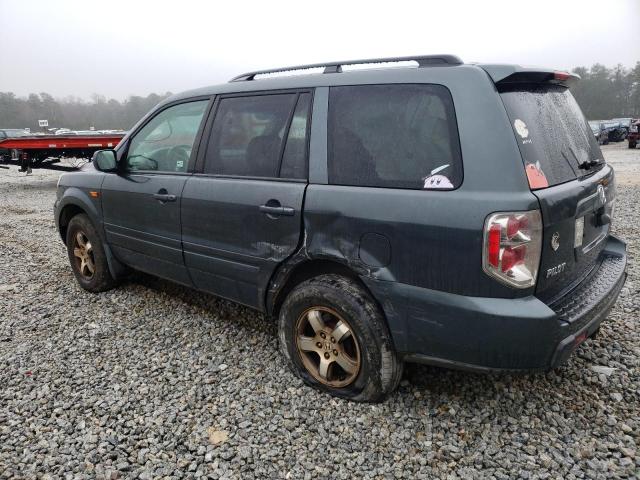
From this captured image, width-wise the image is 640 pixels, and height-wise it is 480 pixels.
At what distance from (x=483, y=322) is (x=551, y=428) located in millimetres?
804

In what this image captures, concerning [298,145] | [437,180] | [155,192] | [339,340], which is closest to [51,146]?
[155,192]

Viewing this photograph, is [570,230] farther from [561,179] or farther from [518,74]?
[518,74]

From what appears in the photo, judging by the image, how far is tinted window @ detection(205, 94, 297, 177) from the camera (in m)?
2.81

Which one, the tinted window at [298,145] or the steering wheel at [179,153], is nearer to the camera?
the tinted window at [298,145]

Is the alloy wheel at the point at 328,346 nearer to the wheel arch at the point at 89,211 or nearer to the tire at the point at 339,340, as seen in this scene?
the tire at the point at 339,340

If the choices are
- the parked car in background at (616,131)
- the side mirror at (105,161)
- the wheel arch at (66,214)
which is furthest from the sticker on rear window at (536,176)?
the parked car in background at (616,131)

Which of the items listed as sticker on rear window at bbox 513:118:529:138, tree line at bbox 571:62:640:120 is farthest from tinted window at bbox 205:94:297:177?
tree line at bbox 571:62:640:120

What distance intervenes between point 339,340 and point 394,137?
111 cm

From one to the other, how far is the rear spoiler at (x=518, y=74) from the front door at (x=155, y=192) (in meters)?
1.96

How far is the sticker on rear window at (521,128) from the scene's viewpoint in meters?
2.11

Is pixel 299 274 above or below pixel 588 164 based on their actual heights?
below

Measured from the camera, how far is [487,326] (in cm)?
204

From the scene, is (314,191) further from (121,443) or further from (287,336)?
(121,443)

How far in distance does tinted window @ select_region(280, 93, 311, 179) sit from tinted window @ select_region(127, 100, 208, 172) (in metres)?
0.90
